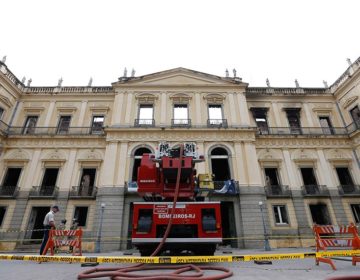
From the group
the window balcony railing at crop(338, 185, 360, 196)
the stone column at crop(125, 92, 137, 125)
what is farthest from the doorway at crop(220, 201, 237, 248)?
the stone column at crop(125, 92, 137, 125)

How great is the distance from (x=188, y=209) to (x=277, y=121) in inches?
631

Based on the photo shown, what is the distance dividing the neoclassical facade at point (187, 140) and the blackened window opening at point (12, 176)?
8 centimetres

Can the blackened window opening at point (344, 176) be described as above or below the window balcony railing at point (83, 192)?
above

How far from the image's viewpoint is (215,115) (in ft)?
62.2

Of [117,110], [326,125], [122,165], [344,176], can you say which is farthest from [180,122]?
[344,176]

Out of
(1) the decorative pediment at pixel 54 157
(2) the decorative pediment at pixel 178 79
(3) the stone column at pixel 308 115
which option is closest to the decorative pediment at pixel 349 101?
(3) the stone column at pixel 308 115

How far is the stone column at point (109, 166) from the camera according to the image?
1566 centimetres

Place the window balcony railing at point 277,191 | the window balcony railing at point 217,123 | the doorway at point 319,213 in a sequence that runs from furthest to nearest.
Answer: the window balcony railing at point 217,123 < the window balcony railing at point 277,191 < the doorway at point 319,213

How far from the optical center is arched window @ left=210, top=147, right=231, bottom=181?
1700cm

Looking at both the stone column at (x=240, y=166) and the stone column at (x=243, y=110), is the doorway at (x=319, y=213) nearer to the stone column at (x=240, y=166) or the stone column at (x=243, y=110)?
the stone column at (x=240, y=166)

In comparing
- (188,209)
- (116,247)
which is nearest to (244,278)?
(188,209)

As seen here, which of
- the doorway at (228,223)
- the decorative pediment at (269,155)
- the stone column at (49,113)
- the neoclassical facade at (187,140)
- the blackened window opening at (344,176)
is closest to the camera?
the doorway at (228,223)

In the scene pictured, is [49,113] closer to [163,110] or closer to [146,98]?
[146,98]

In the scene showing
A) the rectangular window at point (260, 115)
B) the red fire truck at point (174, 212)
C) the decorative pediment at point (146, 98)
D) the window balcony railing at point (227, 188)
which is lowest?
the red fire truck at point (174, 212)
